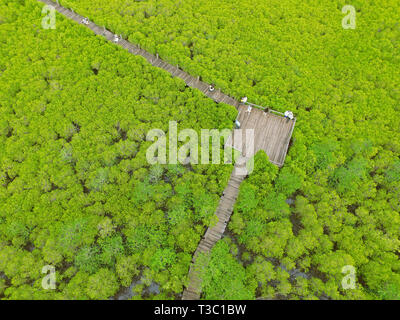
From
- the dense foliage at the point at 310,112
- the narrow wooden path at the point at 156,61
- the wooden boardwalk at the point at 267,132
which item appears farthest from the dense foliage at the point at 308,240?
the narrow wooden path at the point at 156,61

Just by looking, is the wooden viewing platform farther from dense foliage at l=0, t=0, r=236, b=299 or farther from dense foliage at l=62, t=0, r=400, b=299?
dense foliage at l=0, t=0, r=236, b=299

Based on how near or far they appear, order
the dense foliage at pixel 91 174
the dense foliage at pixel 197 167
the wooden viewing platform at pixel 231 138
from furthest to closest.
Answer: the wooden viewing platform at pixel 231 138, the dense foliage at pixel 197 167, the dense foliage at pixel 91 174

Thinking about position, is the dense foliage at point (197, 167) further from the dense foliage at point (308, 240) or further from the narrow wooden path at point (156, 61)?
the narrow wooden path at point (156, 61)

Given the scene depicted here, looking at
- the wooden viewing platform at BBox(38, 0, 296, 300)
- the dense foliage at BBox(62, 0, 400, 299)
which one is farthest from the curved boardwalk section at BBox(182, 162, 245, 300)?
the dense foliage at BBox(62, 0, 400, 299)

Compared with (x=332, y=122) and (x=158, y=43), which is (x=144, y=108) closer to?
(x=158, y=43)

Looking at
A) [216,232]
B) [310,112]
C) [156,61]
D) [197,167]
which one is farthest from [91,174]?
[310,112]

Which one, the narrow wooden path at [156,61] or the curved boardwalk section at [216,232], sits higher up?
the narrow wooden path at [156,61]

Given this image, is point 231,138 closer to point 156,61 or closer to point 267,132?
point 267,132
